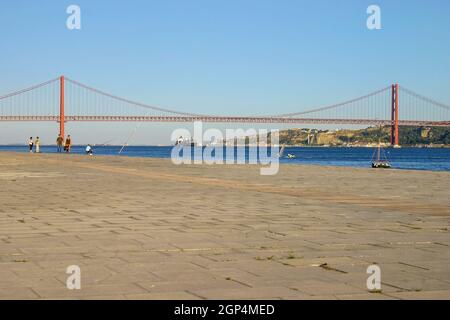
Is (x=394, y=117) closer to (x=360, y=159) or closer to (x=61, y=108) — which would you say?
(x=360, y=159)

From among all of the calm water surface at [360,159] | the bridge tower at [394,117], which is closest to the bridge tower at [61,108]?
the calm water surface at [360,159]

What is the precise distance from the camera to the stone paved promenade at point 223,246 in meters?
3.73

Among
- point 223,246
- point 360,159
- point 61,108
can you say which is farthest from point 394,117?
point 223,246

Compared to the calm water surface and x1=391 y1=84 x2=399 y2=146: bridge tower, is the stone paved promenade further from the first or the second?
x1=391 y1=84 x2=399 y2=146: bridge tower

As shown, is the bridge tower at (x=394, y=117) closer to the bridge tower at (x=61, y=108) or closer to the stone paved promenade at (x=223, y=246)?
the bridge tower at (x=61, y=108)

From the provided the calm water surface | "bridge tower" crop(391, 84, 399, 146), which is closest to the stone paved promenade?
the calm water surface

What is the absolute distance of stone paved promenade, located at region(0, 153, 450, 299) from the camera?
12.2ft

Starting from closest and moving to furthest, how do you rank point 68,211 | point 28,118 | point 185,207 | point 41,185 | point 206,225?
point 206,225 < point 68,211 < point 185,207 < point 41,185 < point 28,118

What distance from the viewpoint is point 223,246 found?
5.23m

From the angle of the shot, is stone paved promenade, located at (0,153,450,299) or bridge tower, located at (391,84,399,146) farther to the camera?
bridge tower, located at (391,84,399,146)

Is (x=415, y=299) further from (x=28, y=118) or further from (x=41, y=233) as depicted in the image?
(x=28, y=118)

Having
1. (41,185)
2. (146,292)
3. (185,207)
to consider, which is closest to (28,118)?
(41,185)

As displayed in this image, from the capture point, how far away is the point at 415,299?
11.4 feet

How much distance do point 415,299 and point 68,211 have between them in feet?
A: 16.7
